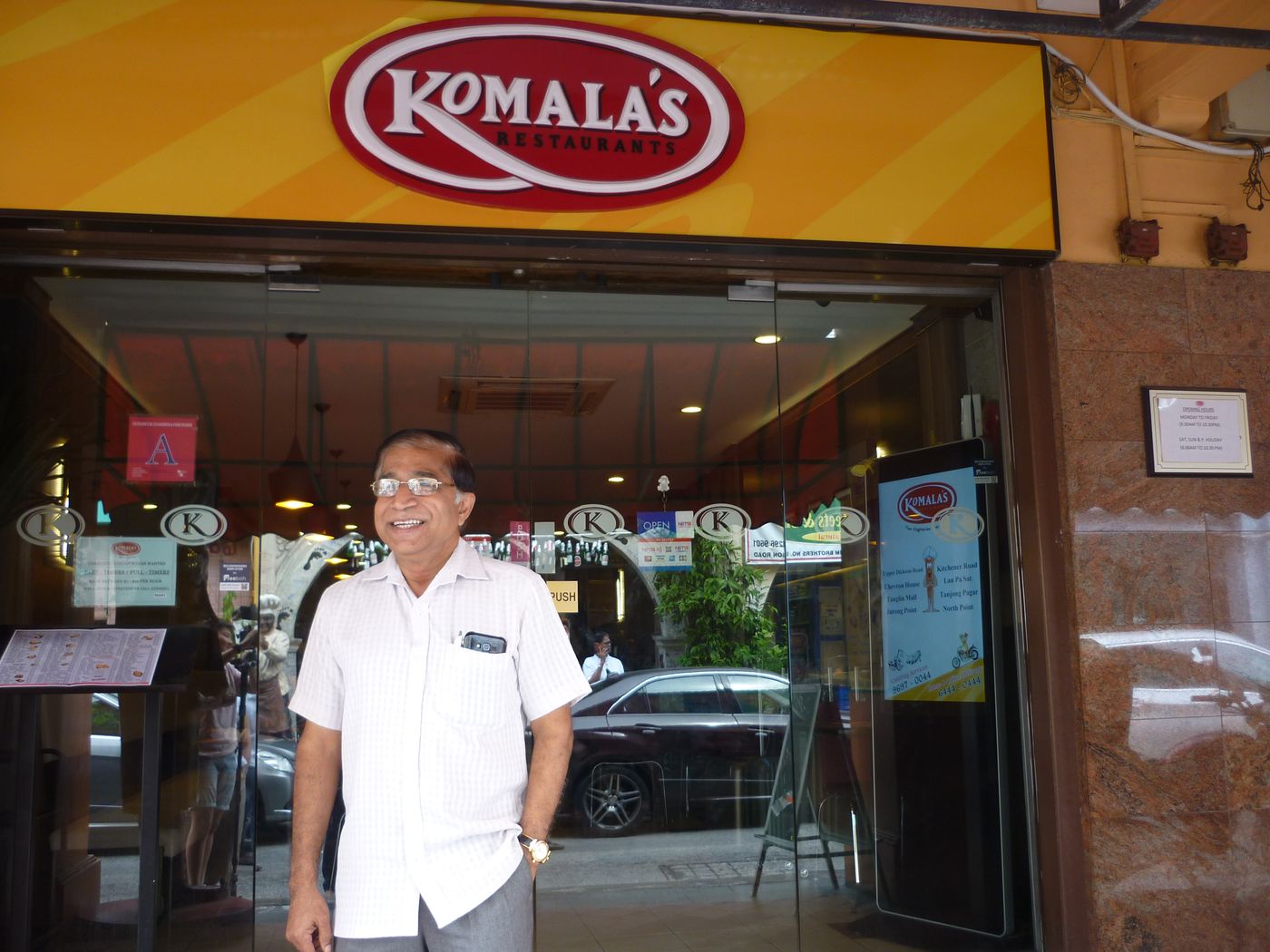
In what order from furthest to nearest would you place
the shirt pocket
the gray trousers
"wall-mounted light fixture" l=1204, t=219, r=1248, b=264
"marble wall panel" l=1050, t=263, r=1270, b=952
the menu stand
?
"wall-mounted light fixture" l=1204, t=219, r=1248, b=264 < "marble wall panel" l=1050, t=263, r=1270, b=952 < the menu stand < the shirt pocket < the gray trousers

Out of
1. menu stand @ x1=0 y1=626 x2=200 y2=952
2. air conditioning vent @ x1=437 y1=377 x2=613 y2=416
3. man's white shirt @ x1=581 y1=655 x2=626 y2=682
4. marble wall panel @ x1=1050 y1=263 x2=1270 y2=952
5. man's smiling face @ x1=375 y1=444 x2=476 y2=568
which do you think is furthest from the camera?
air conditioning vent @ x1=437 y1=377 x2=613 y2=416

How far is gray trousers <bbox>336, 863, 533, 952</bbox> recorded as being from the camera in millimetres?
2162

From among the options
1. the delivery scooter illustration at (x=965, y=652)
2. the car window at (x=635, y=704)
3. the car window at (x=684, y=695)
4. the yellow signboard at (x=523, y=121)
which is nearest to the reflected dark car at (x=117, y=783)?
the car window at (x=635, y=704)

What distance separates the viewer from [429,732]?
2252mm

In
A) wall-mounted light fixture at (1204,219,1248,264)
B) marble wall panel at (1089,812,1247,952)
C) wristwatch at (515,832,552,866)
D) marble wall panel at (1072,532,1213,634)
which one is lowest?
marble wall panel at (1089,812,1247,952)

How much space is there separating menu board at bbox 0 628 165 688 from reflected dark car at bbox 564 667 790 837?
1815mm

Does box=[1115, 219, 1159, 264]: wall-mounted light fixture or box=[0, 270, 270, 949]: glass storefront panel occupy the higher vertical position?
box=[1115, 219, 1159, 264]: wall-mounted light fixture

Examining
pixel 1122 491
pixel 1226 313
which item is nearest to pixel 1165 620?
pixel 1122 491

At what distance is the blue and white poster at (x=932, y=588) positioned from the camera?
4.54 m

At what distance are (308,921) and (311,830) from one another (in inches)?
7.2

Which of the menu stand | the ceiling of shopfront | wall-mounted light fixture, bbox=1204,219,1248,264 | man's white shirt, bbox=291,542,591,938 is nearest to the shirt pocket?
man's white shirt, bbox=291,542,591,938

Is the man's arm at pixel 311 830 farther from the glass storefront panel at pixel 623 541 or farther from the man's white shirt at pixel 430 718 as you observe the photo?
the glass storefront panel at pixel 623 541

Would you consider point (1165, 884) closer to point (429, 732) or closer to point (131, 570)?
point (429, 732)

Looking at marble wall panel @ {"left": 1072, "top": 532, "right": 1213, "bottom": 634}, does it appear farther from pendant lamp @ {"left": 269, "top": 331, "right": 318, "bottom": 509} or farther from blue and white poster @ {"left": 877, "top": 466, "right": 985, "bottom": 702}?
pendant lamp @ {"left": 269, "top": 331, "right": 318, "bottom": 509}
